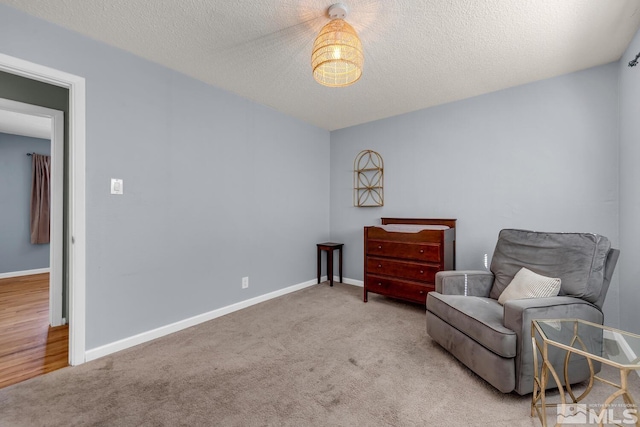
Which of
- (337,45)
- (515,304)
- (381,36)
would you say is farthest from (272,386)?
(381,36)

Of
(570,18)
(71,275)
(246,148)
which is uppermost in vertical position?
(570,18)

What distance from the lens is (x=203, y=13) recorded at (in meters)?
1.76

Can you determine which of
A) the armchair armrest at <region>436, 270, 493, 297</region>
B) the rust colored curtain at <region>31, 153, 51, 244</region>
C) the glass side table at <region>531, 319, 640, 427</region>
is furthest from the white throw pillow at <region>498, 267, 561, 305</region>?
the rust colored curtain at <region>31, 153, 51, 244</region>

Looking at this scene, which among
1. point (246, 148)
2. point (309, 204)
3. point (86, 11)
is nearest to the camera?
point (86, 11)

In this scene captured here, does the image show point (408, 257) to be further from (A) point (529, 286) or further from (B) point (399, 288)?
(A) point (529, 286)

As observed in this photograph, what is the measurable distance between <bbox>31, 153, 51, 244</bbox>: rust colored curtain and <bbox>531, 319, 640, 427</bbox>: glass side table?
268 inches

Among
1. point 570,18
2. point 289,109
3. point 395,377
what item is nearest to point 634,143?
point 570,18

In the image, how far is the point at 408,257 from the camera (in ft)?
9.82

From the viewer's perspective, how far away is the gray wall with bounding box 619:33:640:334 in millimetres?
1944

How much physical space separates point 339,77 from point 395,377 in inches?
84.9

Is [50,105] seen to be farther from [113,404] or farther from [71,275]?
[113,404]


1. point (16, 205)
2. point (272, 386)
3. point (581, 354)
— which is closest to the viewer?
point (581, 354)

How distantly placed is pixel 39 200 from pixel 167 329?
4475 mm

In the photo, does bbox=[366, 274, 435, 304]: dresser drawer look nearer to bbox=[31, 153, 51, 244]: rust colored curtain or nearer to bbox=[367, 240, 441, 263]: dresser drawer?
bbox=[367, 240, 441, 263]: dresser drawer
